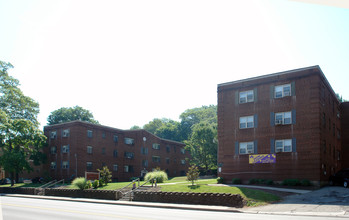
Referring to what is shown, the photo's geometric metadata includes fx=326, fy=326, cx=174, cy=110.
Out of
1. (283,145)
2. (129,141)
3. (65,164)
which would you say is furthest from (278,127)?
(129,141)

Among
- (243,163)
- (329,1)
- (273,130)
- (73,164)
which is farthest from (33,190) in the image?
(329,1)

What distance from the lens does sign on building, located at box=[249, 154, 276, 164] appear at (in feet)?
103

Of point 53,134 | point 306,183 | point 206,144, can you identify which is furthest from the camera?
point 206,144

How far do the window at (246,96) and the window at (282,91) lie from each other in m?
2.66

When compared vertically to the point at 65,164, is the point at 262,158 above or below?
above

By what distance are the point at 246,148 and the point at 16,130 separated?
34.5m

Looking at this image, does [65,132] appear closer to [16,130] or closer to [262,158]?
[16,130]

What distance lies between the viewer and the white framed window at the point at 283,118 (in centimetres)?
3144

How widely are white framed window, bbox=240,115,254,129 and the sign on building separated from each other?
10.4 feet

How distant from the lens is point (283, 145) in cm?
3134

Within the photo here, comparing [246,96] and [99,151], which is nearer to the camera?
[246,96]

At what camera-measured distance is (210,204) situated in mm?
22469

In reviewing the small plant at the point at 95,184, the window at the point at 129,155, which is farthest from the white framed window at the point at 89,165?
the small plant at the point at 95,184

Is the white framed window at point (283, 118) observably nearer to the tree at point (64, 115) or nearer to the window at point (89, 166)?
the window at point (89, 166)
